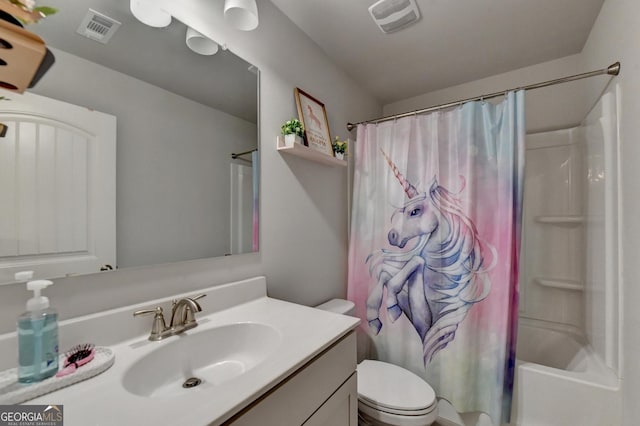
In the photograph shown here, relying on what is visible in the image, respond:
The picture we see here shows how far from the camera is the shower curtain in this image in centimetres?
135

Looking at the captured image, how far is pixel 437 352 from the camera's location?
1.51 m

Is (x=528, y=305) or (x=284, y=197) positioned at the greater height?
(x=284, y=197)

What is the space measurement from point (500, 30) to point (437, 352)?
1.95 metres

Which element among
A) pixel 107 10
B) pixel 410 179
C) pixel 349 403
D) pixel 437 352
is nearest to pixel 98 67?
pixel 107 10

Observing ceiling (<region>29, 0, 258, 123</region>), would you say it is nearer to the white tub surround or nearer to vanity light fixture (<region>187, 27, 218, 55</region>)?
vanity light fixture (<region>187, 27, 218, 55</region>)

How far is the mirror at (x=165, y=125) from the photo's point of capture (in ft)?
2.51

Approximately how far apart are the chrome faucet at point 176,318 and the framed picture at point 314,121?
100 centimetres

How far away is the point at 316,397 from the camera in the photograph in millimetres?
776

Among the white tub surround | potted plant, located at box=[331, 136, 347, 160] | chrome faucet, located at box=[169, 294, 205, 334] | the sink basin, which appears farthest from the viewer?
potted plant, located at box=[331, 136, 347, 160]

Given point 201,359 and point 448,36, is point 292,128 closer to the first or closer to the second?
point 201,359

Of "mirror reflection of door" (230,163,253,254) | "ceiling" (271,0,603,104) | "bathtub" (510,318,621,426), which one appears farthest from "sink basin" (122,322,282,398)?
"ceiling" (271,0,603,104)

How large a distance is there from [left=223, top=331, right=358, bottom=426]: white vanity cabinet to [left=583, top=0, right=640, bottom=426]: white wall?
1.12m

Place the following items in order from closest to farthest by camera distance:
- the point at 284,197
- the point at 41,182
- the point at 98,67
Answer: the point at 41,182, the point at 98,67, the point at 284,197

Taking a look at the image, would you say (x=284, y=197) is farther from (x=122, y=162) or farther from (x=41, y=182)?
(x=41, y=182)
